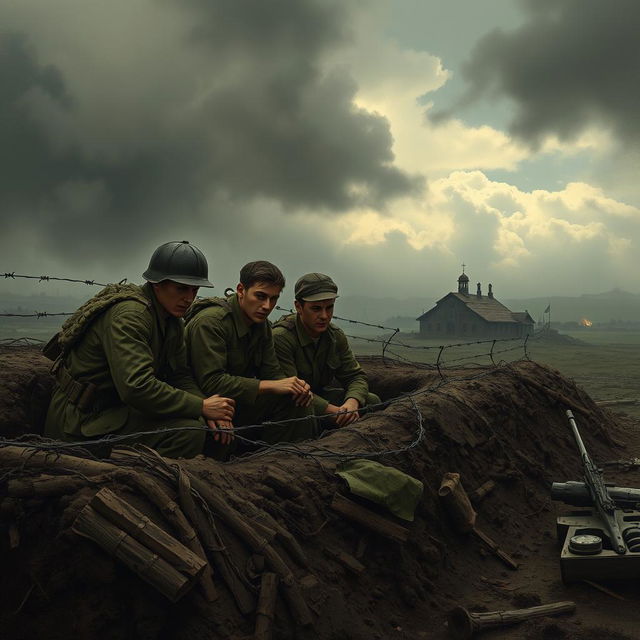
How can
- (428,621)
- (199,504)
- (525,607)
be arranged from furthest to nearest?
1. (525,607)
2. (428,621)
3. (199,504)

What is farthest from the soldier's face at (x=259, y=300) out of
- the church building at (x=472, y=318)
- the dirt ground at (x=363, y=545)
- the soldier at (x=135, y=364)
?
the church building at (x=472, y=318)

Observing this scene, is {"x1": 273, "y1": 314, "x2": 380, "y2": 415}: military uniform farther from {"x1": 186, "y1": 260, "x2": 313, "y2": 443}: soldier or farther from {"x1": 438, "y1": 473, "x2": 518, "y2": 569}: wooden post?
{"x1": 438, "y1": 473, "x2": 518, "y2": 569}: wooden post

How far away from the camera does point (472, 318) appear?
2581 inches

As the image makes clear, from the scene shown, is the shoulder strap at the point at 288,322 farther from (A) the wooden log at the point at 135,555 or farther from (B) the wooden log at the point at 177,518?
(A) the wooden log at the point at 135,555

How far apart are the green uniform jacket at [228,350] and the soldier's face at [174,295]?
2.43 ft

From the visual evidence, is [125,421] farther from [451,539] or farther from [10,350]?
[10,350]

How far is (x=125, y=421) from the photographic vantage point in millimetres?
5113

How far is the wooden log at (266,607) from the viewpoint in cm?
353

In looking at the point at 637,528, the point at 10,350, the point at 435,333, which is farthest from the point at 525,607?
the point at 435,333

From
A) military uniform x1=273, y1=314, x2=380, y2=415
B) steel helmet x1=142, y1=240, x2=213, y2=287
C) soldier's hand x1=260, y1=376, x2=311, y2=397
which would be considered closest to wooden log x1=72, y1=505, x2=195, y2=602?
steel helmet x1=142, y1=240, x2=213, y2=287

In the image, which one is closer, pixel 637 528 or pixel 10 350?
pixel 637 528

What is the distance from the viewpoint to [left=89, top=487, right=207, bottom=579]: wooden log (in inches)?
133

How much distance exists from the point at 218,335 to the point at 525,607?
3.54 m

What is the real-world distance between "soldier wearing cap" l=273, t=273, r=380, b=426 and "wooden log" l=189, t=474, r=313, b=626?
9.01 feet
